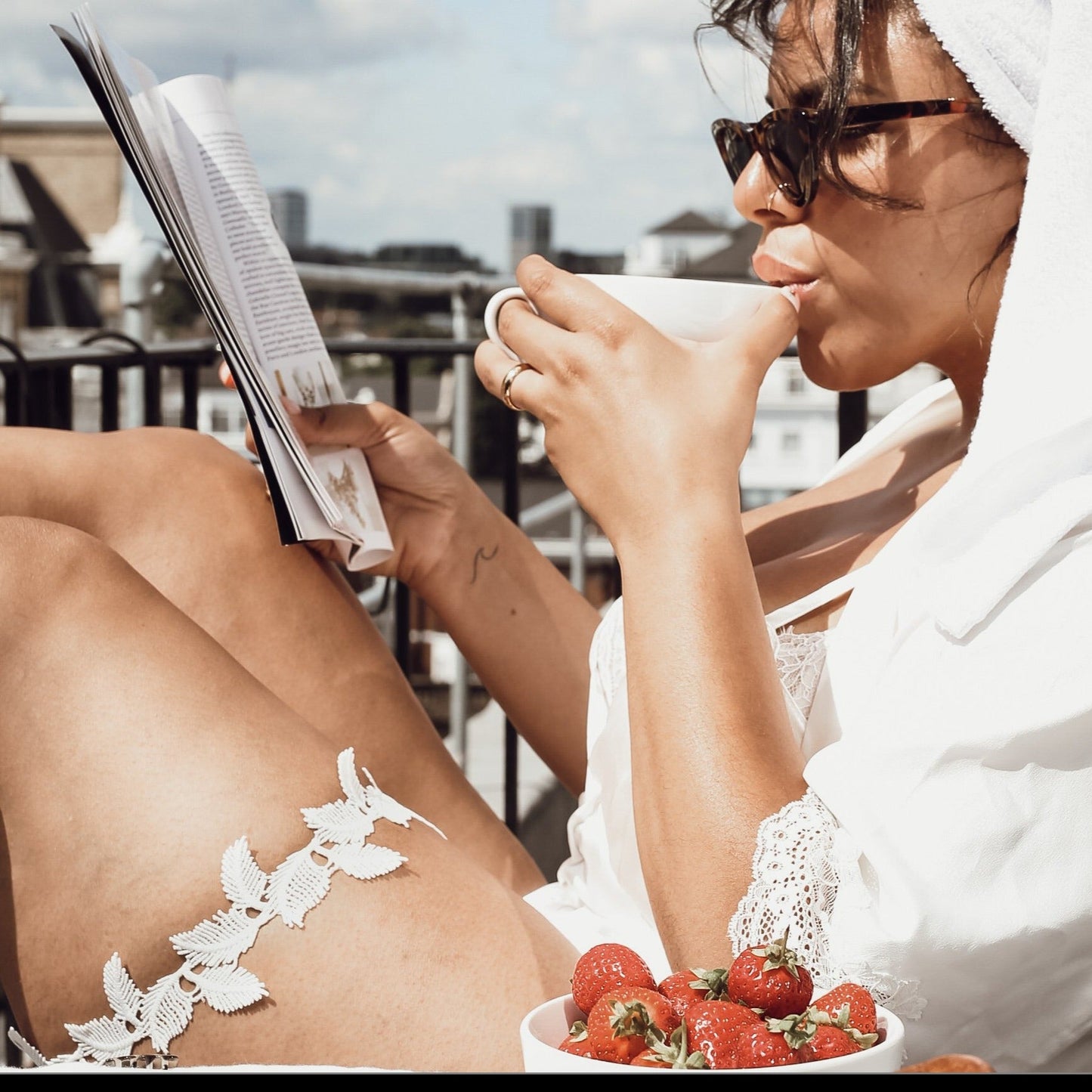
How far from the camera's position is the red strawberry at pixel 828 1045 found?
0.72 metres

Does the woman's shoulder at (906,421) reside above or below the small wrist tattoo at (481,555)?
above

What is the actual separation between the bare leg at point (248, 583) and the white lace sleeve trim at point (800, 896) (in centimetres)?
68

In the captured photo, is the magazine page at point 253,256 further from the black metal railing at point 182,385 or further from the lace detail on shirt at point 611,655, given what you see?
the black metal railing at point 182,385

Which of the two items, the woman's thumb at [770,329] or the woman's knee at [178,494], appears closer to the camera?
the woman's thumb at [770,329]

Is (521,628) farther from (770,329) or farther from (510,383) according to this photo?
(770,329)

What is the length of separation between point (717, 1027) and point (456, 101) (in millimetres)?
35316

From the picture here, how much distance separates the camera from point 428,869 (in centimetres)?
121

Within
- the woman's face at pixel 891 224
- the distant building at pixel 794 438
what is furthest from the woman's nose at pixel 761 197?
the distant building at pixel 794 438

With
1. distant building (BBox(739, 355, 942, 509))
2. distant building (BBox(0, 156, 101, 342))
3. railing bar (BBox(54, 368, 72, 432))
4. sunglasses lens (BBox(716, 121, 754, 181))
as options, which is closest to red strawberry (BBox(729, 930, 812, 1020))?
sunglasses lens (BBox(716, 121, 754, 181))

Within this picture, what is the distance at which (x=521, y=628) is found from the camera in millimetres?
1812

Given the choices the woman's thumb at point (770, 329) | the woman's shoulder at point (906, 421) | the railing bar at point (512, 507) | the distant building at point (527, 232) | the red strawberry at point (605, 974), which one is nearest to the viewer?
the red strawberry at point (605, 974)

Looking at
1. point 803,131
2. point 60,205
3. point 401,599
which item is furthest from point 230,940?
point 60,205

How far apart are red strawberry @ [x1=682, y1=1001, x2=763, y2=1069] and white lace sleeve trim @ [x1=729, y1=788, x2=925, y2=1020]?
28 cm

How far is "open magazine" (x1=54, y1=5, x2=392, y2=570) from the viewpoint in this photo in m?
1.32
